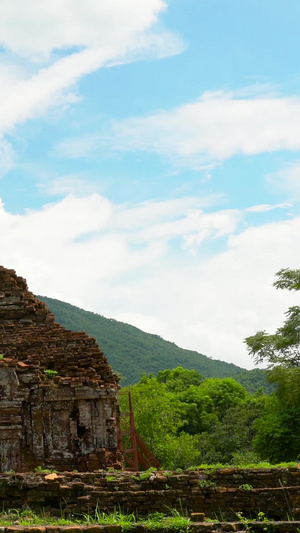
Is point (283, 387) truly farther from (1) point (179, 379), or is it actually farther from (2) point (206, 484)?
(1) point (179, 379)

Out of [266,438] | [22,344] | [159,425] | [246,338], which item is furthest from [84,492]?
[159,425]

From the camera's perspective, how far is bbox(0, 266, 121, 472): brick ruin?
15656mm

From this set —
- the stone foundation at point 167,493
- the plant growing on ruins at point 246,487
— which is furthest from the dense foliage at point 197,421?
the plant growing on ruins at point 246,487

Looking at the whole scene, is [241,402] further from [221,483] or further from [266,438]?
[221,483]

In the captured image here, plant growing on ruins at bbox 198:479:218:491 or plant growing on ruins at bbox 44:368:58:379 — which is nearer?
plant growing on ruins at bbox 198:479:218:491

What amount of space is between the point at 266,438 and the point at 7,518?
18.6m

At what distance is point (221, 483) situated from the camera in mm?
10383

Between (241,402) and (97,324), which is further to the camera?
(97,324)

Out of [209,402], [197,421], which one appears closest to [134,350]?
[209,402]

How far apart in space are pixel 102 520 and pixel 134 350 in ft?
318

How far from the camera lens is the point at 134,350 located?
104750 mm

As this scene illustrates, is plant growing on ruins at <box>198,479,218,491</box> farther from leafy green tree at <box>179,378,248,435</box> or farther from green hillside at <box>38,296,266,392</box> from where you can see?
green hillside at <box>38,296,266,392</box>

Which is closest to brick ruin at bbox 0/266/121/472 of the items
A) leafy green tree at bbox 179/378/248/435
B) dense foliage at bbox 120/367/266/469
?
dense foliage at bbox 120/367/266/469

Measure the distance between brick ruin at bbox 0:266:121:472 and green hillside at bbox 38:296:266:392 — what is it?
70929mm
